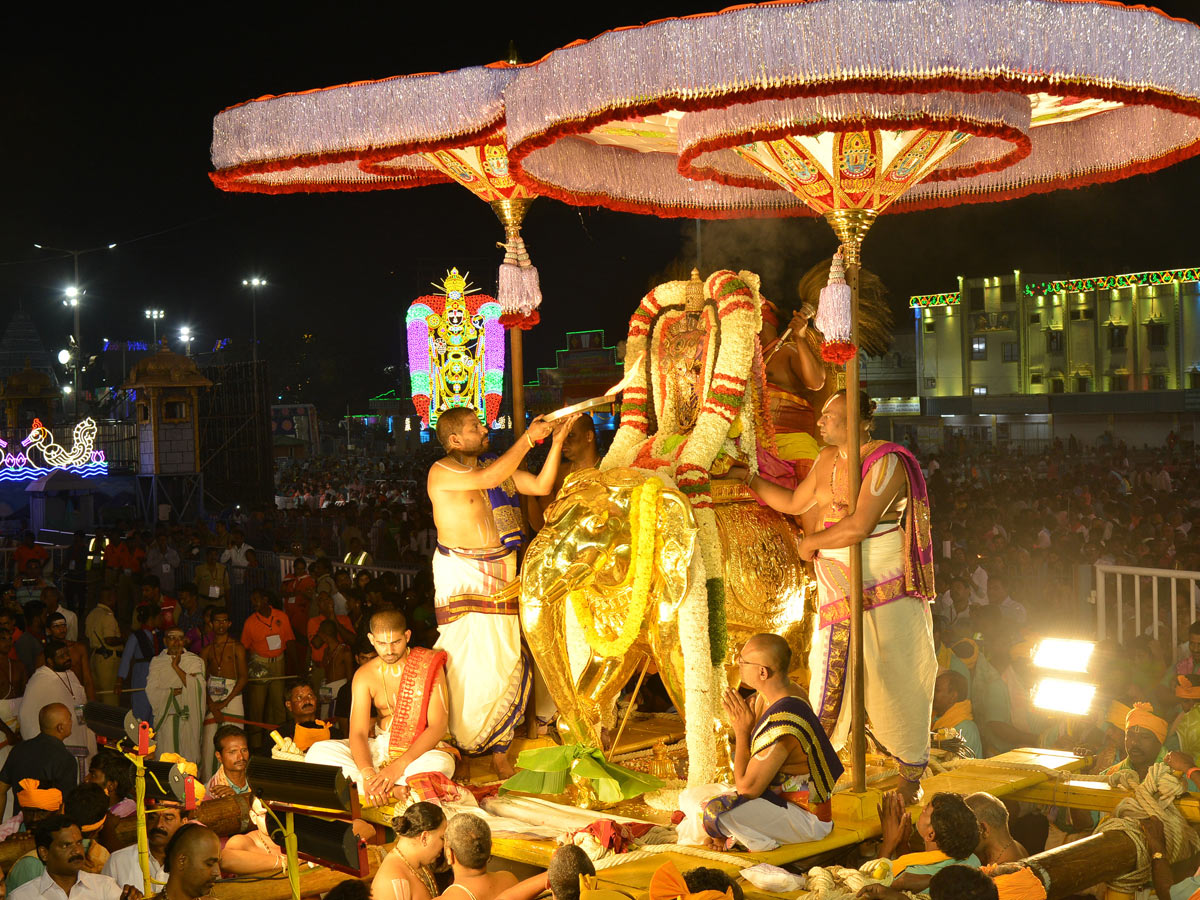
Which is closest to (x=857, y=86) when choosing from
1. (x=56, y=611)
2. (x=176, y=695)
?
(x=176, y=695)

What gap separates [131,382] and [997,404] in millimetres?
33912

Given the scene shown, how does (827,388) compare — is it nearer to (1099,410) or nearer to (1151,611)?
(1151,611)

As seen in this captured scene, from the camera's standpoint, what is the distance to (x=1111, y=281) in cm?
4612

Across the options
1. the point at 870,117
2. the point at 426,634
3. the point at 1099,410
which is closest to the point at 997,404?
the point at 1099,410

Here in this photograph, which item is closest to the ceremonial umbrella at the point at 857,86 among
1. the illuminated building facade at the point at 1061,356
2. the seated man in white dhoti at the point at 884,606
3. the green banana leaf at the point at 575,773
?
the seated man in white dhoti at the point at 884,606

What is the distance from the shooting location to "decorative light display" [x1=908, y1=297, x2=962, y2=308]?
Answer: 5062 centimetres

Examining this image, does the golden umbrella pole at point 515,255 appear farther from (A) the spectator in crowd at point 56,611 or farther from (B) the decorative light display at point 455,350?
(A) the spectator in crowd at point 56,611

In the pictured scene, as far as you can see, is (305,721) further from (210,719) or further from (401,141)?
(401,141)

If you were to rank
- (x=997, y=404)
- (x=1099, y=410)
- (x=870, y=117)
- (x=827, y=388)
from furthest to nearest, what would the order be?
1. (x=997, y=404)
2. (x=1099, y=410)
3. (x=827, y=388)
4. (x=870, y=117)

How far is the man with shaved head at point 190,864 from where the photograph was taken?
4.41 m

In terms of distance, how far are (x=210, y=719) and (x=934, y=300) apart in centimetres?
4596

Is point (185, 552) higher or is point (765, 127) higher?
point (765, 127)

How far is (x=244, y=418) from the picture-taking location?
24.3m

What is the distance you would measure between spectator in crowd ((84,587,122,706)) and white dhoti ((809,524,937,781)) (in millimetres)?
6165
